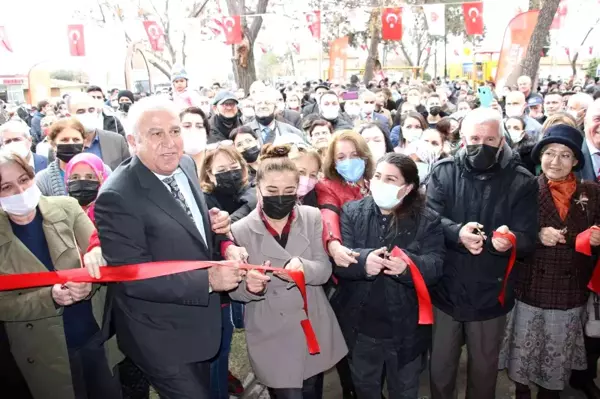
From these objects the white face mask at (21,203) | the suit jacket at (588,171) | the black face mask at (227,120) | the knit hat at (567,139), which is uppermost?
the black face mask at (227,120)

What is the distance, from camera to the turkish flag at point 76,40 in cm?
1784

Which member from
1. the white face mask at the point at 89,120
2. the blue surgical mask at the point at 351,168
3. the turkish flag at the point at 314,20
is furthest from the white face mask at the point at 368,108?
the turkish flag at the point at 314,20

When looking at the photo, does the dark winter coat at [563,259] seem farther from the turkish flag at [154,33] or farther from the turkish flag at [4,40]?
the turkish flag at [154,33]

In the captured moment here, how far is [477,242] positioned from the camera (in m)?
3.21

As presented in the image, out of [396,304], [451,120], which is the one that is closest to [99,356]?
[396,304]

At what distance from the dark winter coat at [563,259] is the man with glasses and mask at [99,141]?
4.27 m

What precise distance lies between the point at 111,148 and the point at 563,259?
179 inches

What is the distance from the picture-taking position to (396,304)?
3.29 m

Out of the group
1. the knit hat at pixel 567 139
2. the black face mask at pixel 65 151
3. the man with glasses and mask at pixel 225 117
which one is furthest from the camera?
the man with glasses and mask at pixel 225 117

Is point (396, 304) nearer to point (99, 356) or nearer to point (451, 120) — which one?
point (99, 356)

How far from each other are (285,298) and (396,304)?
0.74m

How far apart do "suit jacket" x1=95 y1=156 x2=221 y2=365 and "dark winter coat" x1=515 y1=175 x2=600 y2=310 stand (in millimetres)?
2344

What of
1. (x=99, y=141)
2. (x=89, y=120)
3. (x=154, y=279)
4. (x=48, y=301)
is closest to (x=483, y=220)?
(x=154, y=279)

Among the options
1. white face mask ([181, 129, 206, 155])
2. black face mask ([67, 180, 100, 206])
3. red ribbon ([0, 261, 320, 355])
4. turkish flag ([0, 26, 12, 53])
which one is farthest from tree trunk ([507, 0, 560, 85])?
turkish flag ([0, 26, 12, 53])
